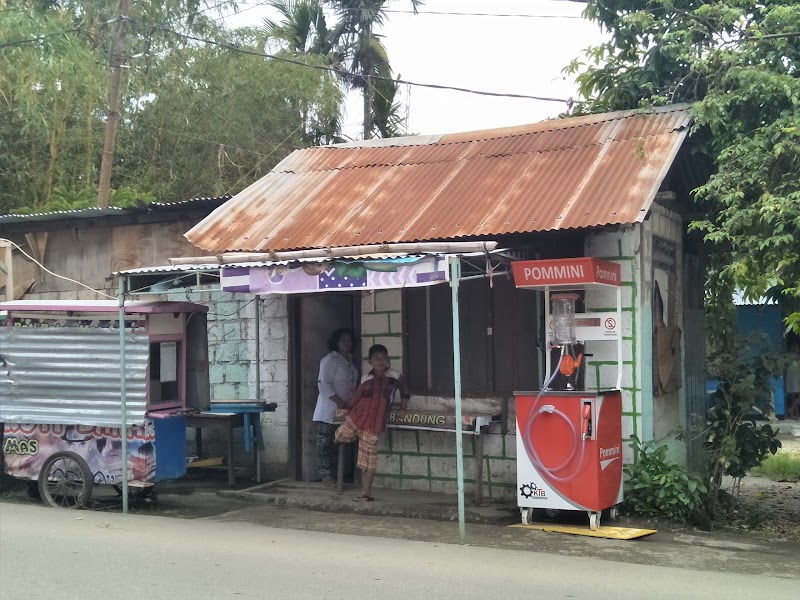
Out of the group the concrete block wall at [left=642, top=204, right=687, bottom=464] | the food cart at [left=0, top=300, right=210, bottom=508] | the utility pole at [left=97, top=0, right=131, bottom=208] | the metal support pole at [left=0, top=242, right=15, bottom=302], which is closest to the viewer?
the concrete block wall at [left=642, top=204, right=687, bottom=464]

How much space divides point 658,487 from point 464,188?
356cm

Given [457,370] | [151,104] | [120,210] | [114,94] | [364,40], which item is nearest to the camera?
[457,370]

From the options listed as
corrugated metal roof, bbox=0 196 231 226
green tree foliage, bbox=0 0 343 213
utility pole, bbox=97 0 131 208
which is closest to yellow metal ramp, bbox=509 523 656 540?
corrugated metal roof, bbox=0 196 231 226

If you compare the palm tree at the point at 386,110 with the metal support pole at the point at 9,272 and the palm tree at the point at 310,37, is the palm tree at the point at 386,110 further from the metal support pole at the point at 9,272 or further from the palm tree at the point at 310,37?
the metal support pole at the point at 9,272

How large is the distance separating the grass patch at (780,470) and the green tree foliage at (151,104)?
12.3 metres

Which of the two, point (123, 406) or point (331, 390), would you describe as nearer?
point (123, 406)

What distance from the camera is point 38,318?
9.86 m

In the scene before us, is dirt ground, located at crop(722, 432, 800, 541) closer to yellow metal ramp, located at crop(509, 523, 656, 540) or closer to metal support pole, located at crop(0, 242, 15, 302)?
yellow metal ramp, located at crop(509, 523, 656, 540)

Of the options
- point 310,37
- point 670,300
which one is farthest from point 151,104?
point 670,300

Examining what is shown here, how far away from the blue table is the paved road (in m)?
2.68

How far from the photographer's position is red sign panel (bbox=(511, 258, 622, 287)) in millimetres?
7941

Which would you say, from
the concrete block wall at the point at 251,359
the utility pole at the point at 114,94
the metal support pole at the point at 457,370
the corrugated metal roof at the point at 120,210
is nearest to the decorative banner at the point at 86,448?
the concrete block wall at the point at 251,359

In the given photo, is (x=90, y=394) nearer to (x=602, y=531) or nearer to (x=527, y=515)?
(x=527, y=515)

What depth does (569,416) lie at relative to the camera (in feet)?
26.6
